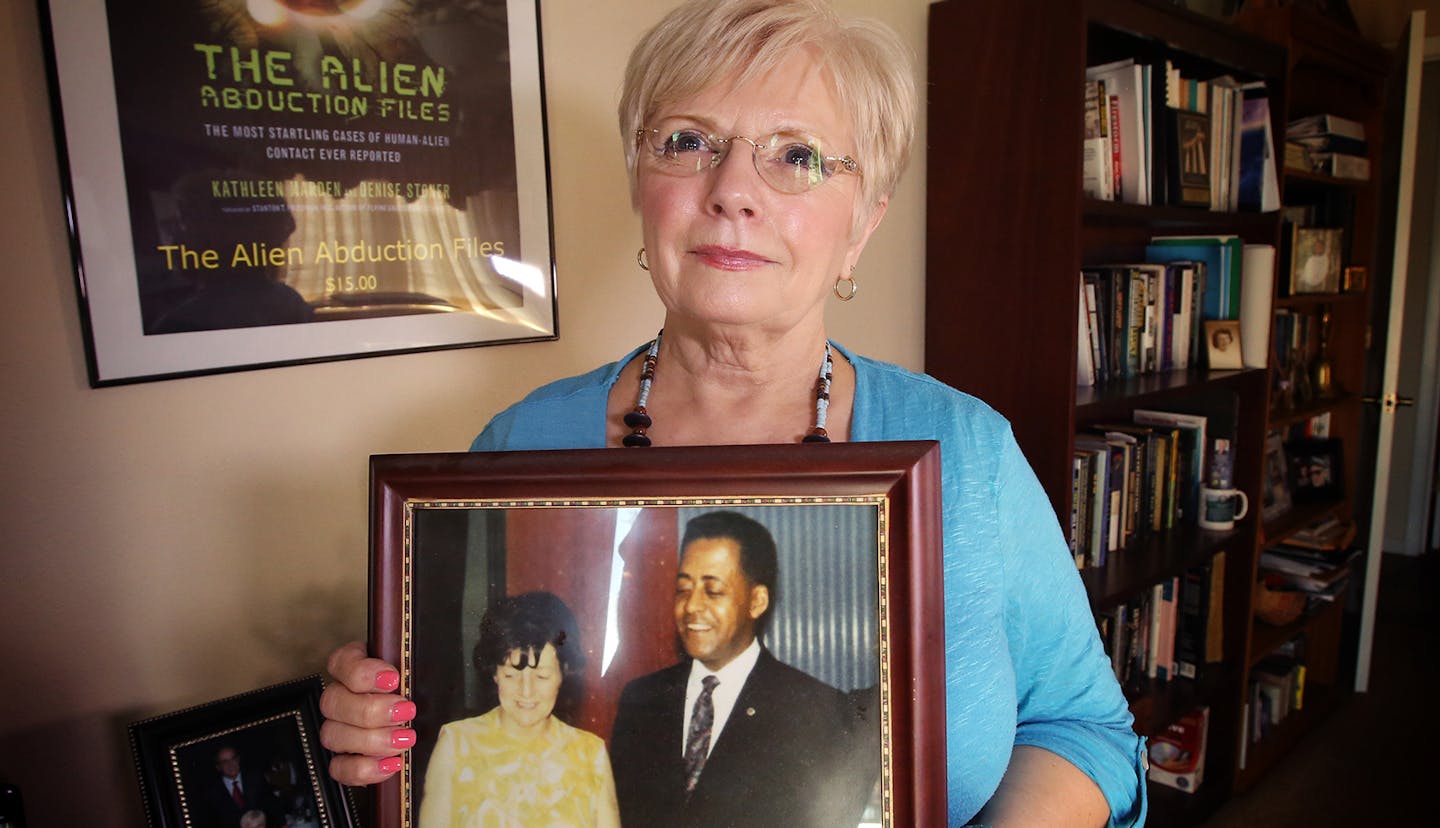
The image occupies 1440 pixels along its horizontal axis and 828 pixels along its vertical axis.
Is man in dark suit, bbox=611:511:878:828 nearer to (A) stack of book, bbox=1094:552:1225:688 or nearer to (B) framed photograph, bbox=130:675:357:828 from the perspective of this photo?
(B) framed photograph, bbox=130:675:357:828

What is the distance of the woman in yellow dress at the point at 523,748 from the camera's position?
0.67 meters

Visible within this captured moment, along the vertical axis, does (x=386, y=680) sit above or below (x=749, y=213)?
below

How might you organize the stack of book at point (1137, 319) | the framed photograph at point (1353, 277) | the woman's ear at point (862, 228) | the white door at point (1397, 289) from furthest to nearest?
1. the framed photograph at point (1353, 277)
2. the white door at point (1397, 289)
3. the stack of book at point (1137, 319)
4. the woman's ear at point (862, 228)

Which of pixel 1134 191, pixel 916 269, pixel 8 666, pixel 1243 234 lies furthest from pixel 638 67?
pixel 1243 234

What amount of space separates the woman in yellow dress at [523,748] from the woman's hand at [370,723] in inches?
1.3

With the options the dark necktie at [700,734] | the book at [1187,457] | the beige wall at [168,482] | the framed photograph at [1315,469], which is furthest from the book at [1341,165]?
the dark necktie at [700,734]

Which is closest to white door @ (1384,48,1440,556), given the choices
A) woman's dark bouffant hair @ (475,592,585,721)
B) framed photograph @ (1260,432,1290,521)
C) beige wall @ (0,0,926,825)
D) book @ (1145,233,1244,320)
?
framed photograph @ (1260,432,1290,521)

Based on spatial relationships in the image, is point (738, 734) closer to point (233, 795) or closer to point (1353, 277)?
point (233, 795)

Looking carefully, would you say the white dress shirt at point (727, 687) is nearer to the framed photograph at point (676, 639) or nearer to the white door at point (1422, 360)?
the framed photograph at point (676, 639)

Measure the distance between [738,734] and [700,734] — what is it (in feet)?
0.09

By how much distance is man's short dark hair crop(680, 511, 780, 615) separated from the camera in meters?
0.68

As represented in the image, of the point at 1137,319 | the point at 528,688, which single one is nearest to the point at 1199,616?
the point at 1137,319

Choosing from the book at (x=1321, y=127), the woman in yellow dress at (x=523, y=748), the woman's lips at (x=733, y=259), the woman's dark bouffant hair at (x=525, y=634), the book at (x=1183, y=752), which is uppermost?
the book at (x=1321, y=127)

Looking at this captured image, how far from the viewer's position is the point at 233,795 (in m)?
1.05
